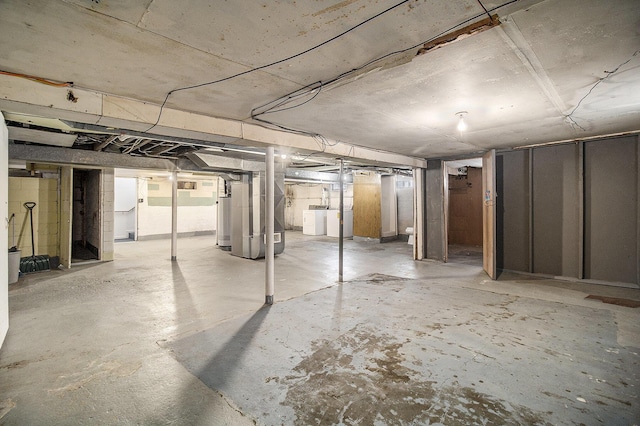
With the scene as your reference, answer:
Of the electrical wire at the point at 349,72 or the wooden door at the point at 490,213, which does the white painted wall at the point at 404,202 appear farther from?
the electrical wire at the point at 349,72

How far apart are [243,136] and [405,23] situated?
235cm

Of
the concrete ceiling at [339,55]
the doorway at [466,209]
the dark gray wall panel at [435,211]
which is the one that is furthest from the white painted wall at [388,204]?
the concrete ceiling at [339,55]

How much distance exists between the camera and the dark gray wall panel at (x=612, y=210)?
14.4 ft

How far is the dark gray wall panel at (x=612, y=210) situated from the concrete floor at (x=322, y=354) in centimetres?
40

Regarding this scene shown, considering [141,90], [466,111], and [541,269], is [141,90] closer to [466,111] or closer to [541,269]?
[466,111]

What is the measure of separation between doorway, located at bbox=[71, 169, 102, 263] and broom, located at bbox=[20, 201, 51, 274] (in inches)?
23.6

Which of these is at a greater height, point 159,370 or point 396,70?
point 396,70

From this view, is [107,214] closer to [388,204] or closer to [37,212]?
[37,212]

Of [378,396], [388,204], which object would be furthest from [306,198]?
[378,396]

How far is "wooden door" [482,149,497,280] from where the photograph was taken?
16.2ft

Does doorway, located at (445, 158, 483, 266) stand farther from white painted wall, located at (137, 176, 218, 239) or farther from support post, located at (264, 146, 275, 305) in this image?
white painted wall, located at (137, 176, 218, 239)

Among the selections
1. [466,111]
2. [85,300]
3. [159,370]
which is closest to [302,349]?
[159,370]

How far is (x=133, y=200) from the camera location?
10664 millimetres

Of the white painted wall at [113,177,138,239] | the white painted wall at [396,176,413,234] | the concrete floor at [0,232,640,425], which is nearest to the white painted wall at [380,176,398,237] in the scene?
the white painted wall at [396,176,413,234]
